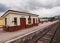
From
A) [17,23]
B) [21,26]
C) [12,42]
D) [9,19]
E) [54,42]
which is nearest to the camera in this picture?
[12,42]

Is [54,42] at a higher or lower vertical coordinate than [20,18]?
lower

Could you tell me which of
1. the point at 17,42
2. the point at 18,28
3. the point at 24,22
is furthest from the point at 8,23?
the point at 17,42

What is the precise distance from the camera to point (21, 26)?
22.6 m

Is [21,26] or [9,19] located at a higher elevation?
[9,19]

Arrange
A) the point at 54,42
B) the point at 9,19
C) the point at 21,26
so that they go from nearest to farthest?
the point at 54,42
the point at 9,19
the point at 21,26

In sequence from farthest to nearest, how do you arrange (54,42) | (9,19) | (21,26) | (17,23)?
(21,26) → (17,23) → (9,19) → (54,42)

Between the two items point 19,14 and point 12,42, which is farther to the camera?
point 19,14

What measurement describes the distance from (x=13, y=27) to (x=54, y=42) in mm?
10505

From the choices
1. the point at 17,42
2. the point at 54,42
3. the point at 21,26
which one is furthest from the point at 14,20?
the point at 54,42

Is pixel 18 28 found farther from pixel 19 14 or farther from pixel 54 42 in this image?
pixel 54 42

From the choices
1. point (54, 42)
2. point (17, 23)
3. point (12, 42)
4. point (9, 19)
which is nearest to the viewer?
point (12, 42)

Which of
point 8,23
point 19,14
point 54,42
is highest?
point 19,14

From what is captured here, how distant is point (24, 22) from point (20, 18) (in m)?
1.99

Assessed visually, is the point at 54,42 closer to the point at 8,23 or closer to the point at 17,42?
the point at 17,42
